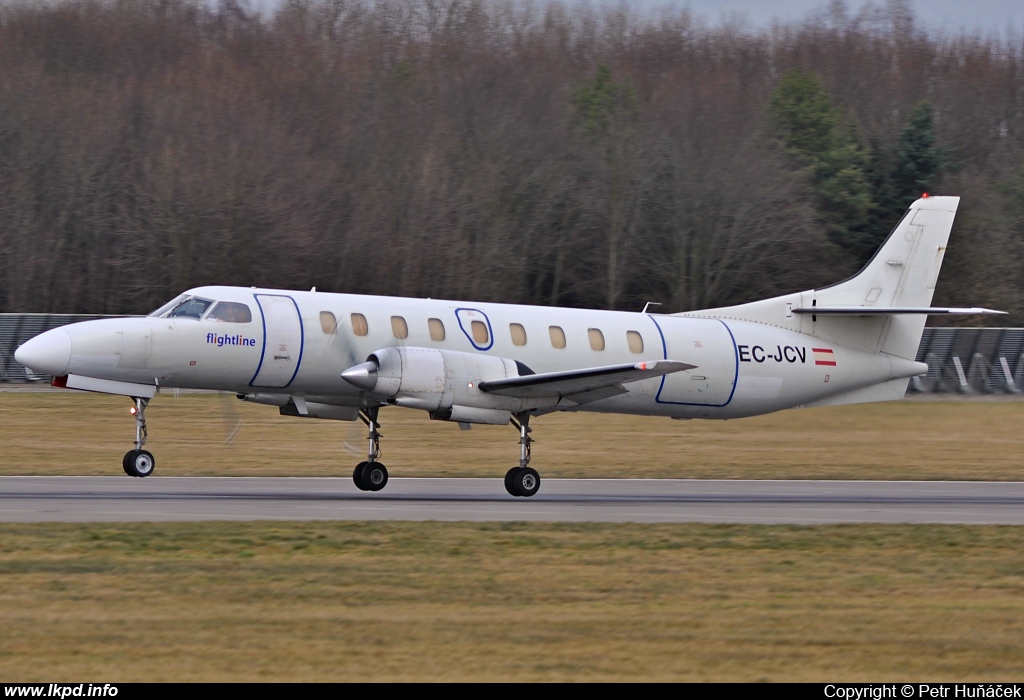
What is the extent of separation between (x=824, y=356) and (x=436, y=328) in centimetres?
721

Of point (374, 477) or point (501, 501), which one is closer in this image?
point (501, 501)

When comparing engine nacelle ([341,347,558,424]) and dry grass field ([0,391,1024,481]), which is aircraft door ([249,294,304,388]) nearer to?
engine nacelle ([341,347,558,424])

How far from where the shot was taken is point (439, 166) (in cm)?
4491

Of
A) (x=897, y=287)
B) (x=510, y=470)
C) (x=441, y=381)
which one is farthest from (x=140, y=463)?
(x=897, y=287)

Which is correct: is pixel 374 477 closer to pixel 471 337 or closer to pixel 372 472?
pixel 372 472

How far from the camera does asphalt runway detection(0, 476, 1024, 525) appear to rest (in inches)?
606

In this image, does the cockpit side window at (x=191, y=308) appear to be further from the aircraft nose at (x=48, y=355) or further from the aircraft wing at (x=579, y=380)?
the aircraft wing at (x=579, y=380)

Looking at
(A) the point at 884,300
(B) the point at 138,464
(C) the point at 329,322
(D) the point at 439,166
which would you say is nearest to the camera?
(B) the point at 138,464

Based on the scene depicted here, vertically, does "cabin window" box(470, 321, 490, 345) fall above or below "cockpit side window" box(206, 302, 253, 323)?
below

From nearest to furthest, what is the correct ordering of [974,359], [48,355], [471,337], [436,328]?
1. [48,355]
2. [436,328]
3. [471,337]
4. [974,359]

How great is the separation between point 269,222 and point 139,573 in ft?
98.3

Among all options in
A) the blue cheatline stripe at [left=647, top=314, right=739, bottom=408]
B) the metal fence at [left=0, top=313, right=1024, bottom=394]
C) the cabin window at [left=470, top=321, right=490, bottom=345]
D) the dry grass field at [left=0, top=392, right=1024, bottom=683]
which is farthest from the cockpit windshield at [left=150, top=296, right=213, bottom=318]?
the metal fence at [left=0, top=313, right=1024, bottom=394]

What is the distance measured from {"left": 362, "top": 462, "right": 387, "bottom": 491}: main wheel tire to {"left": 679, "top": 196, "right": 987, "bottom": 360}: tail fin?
6.19 m

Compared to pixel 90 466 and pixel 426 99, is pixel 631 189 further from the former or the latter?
pixel 90 466
